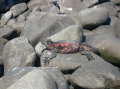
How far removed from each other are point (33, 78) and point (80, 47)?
3.62m

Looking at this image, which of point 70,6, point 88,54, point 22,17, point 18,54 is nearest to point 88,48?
point 88,54

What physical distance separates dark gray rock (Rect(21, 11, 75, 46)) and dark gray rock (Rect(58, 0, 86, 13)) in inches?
98.6

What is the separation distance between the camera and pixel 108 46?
460 inches

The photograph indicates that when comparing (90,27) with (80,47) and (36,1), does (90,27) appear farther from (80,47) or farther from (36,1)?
(36,1)

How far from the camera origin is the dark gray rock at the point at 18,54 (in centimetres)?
1129

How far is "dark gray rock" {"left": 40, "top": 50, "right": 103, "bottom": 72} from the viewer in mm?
10711

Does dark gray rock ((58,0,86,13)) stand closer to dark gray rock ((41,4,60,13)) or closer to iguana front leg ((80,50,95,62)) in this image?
dark gray rock ((41,4,60,13))

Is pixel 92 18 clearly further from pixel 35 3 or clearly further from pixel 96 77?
pixel 35 3

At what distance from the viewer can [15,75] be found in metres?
9.71

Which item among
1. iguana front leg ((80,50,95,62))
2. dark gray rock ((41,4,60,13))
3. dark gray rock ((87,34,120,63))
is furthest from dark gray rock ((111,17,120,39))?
dark gray rock ((41,4,60,13))

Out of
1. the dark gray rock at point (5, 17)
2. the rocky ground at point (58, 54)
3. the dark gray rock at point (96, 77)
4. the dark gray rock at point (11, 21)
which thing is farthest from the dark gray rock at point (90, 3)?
the dark gray rock at point (96, 77)

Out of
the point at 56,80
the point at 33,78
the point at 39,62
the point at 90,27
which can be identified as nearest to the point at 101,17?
the point at 90,27

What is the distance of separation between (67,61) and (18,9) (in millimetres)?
8152

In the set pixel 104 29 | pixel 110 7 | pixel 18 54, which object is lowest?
pixel 110 7
